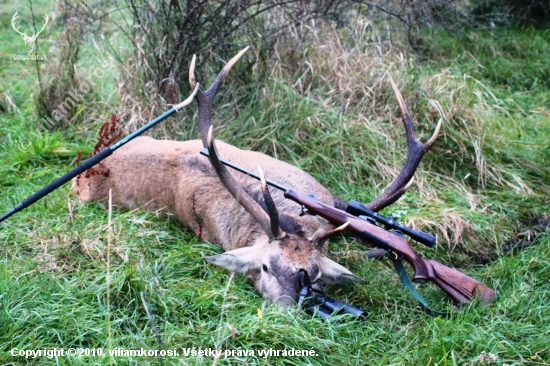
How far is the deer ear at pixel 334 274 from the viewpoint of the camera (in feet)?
13.4

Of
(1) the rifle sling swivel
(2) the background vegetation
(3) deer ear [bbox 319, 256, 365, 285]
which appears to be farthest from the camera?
(3) deer ear [bbox 319, 256, 365, 285]

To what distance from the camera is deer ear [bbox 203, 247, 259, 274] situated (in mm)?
4164

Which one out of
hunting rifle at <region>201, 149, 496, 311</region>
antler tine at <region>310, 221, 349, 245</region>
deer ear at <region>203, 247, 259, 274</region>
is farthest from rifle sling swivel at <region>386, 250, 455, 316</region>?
deer ear at <region>203, 247, 259, 274</region>

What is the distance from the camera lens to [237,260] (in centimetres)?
418

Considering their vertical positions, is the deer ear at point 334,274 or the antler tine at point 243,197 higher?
the antler tine at point 243,197

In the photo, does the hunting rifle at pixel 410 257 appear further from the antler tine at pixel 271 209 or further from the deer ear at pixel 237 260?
the deer ear at pixel 237 260

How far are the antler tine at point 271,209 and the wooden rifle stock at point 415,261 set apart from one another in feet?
0.85

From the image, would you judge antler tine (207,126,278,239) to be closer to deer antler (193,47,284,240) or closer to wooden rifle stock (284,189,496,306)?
deer antler (193,47,284,240)

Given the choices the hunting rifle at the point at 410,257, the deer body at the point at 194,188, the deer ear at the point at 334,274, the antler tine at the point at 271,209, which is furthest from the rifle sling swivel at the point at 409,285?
the antler tine at the point at 271,209

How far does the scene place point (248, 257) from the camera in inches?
164

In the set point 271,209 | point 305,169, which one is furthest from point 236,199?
point 305,169

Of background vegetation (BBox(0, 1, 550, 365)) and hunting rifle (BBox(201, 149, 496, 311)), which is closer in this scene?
background vegetation (BBox(0, 1, 550, 365))

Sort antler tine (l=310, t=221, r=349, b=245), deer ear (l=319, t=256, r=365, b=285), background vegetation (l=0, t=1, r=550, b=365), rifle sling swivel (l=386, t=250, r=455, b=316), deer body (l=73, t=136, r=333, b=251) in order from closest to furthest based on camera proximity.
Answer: background vegetation (l=0, t=1, r=550, b=365)
rifle sling swivel (l=386, t=250, r=455, b=316)
antler tine (l=310, t=221, r=349, b=245)
deer ear (l=319, t=256, r=365, b=285)
deer body (l=73, t=136, r=333, b=251)

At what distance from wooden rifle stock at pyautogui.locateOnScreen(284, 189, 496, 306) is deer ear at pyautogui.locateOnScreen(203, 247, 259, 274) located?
48 cm
